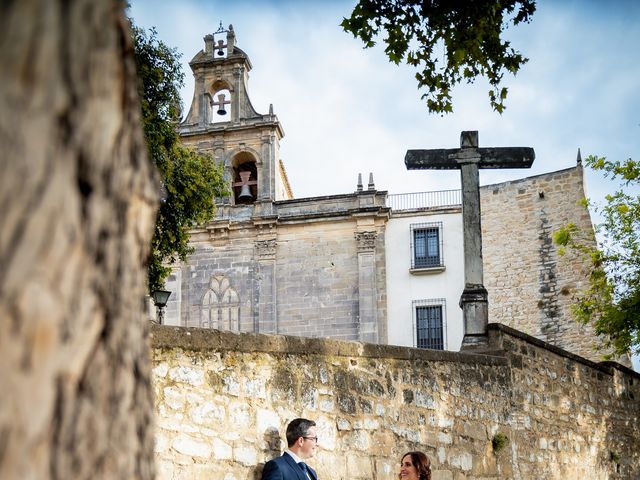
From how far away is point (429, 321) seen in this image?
2917 centimetres

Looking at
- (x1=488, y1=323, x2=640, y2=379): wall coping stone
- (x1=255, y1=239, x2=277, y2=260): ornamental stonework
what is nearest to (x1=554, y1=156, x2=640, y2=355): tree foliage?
(x1=488, y1=323, x2=640, y2=379): wall coping stone

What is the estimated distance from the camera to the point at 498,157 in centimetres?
1020

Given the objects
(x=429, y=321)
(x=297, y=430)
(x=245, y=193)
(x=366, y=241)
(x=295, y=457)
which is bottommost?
A: (x=295, y=457)

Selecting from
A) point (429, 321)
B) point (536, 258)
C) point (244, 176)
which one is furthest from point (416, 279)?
point (244, 176)

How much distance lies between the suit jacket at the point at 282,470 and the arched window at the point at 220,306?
966 inches

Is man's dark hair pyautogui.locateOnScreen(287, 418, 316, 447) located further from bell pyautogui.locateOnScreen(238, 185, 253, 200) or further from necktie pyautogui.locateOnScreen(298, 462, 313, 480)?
bell pyautogui.locateOnScreen(238, 185, 253, 200)

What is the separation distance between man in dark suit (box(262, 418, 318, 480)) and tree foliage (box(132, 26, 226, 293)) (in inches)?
443

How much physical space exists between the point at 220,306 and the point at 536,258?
1069 cm

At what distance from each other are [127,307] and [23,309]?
1.15 feet

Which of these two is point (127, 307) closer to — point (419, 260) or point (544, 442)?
point (544, 442)

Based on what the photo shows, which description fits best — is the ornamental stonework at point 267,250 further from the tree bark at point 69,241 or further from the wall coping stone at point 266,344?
the tree bark at point 69,241

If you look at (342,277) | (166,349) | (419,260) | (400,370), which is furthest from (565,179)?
(166,349)

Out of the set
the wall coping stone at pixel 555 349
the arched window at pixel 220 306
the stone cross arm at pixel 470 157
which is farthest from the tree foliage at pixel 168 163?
the arched window at pixel 220 306

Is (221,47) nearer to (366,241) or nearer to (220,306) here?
(366,241)
